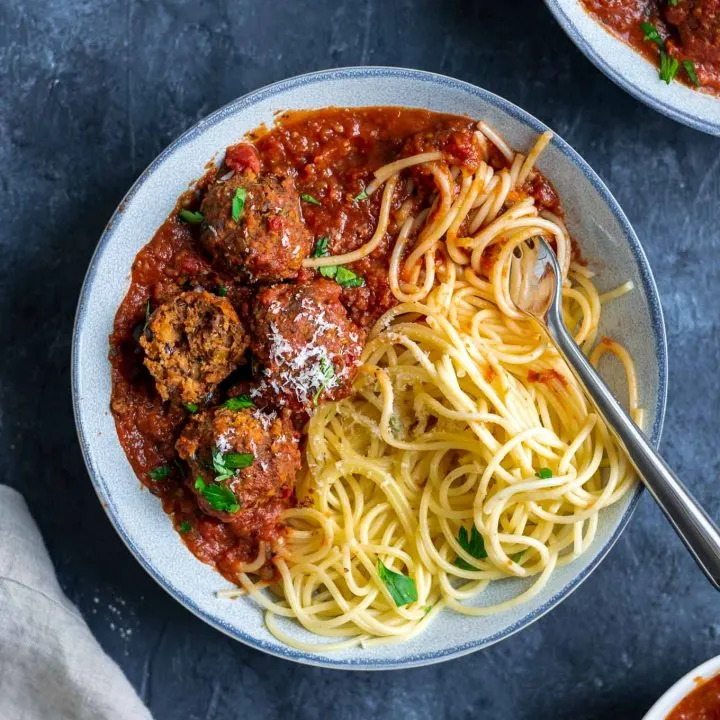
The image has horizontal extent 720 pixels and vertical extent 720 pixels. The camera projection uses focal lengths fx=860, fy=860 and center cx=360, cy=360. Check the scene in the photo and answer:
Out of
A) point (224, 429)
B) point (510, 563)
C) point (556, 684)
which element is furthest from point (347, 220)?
point (556, 684)

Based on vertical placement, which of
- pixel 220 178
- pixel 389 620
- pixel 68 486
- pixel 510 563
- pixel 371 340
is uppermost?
pixel 220 178

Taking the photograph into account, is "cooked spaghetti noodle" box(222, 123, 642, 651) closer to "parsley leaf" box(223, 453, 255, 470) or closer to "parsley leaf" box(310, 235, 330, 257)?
"parsley leaf" box(310, 235, 330, 257)

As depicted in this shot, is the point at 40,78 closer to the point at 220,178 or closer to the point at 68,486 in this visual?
the point at 220,178

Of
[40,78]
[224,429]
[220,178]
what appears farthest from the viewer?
[40,78]

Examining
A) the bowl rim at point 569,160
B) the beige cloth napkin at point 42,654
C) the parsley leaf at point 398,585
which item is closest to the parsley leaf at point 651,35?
the bowl rim at point 569,160

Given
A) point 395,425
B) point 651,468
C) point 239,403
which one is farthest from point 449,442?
point 239,403

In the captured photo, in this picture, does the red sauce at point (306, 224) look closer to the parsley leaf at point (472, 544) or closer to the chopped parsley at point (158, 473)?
the chopped parsley at point (158, 473)
